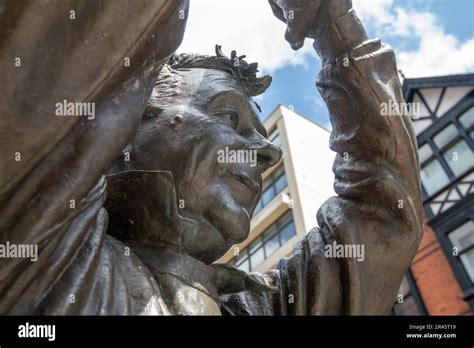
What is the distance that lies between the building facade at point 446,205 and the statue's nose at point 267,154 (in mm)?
10587

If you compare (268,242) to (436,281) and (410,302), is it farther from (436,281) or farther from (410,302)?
(436,281)

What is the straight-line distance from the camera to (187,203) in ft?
6.55

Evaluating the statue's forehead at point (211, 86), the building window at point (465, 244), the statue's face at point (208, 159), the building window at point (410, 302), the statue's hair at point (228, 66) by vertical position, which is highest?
the building window at point (465, 244)

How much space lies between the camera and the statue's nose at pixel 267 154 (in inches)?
85.9

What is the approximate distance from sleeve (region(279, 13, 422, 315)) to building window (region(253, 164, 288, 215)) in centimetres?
1339

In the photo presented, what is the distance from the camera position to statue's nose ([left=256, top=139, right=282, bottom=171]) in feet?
7.16

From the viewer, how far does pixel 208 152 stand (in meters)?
2.02

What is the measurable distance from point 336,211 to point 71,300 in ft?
4.07

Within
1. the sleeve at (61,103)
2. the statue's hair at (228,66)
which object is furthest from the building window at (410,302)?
the sleeve at (61,103)

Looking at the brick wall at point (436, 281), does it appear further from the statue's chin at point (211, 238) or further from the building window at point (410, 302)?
the statue's chin at point (211, 238)

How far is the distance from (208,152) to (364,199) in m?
0.68
